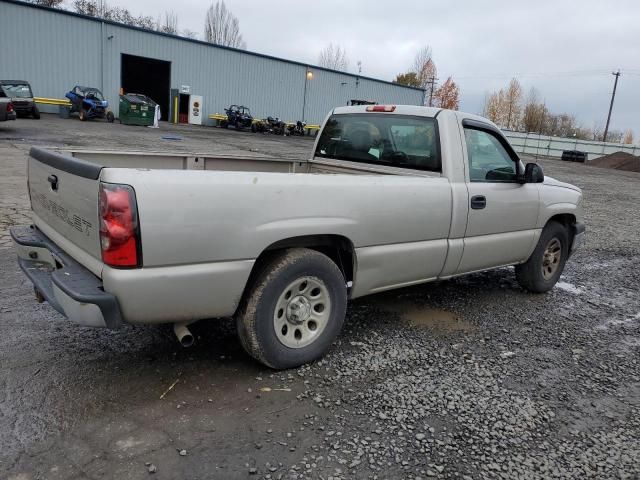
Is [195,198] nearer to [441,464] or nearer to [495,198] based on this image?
[441,464]

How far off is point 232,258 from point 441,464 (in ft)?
5.25

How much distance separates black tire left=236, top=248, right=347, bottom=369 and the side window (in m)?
1.75

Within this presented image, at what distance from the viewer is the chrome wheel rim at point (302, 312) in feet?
11.4

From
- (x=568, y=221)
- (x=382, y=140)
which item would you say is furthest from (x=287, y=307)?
(x=568, y=221)

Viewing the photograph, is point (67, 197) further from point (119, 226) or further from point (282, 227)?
point (282, 227)

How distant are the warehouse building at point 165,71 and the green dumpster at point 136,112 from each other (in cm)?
453

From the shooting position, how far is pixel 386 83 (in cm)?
4922

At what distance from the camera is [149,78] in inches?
1592

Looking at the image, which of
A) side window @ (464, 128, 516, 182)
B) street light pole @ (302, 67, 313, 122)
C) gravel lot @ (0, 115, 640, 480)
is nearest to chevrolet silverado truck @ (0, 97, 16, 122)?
gravel lot @ (0, 115, 640, 480)

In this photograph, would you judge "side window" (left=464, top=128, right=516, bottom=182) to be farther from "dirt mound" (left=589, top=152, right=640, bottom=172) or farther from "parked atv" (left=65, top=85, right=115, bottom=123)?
"dirt mound" (left=589, top=152, right=640, bottom=172)

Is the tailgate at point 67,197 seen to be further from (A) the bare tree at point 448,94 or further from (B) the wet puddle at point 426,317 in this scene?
(A) the bare tree at point 448,94

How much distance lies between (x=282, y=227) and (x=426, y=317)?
2122 millimetres

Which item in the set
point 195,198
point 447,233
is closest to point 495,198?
point 447,233

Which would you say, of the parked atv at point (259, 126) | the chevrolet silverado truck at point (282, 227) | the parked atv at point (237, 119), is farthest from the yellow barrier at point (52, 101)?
the chevrolet silverado truck at point (282, 227)
